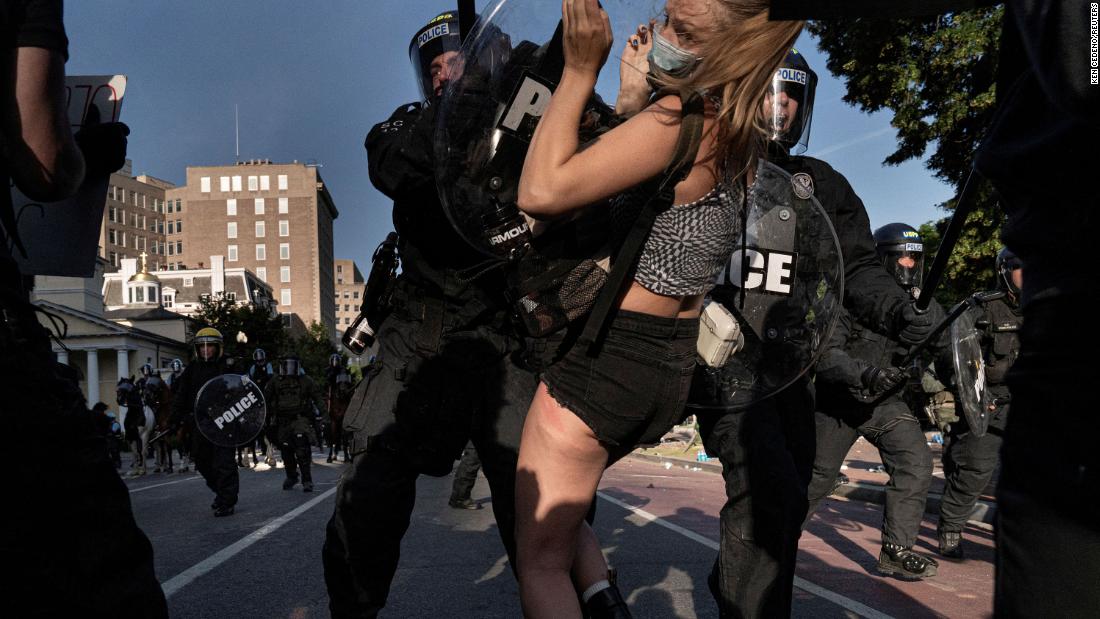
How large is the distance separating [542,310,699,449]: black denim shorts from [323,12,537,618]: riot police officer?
87 centimetres

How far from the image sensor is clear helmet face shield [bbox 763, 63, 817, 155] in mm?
3439

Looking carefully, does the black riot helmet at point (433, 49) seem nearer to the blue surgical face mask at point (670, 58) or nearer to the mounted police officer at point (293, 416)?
the blue surgical face mask at point (670, 58)

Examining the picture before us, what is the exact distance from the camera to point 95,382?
206 feet

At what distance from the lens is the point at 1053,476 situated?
114 cm

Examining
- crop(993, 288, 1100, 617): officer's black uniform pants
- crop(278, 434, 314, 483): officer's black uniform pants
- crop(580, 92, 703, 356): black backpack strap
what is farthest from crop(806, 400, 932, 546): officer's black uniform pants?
crop(278, 434, 314, 483): officer's black uniform pants

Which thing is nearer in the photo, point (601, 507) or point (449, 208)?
point (449, 208)

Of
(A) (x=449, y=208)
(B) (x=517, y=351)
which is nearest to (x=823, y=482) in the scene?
(B) (x=517, y=351)

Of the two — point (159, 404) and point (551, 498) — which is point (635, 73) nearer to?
point (551, 498)

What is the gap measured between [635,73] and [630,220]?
0.32 m

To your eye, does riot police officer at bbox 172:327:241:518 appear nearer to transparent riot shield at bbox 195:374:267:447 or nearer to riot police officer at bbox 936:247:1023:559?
transparent riot shield at bbox 195:374:267:447

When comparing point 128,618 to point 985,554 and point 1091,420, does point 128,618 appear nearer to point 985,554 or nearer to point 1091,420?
point 1091,420

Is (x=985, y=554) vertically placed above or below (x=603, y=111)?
below

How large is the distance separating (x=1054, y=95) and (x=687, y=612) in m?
3.27

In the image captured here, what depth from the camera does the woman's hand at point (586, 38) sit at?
1.83 m
